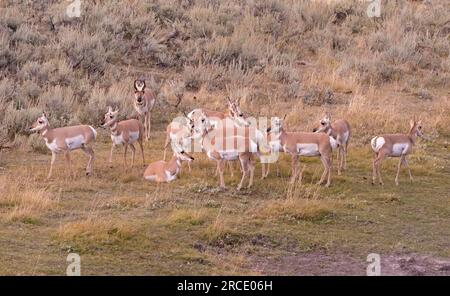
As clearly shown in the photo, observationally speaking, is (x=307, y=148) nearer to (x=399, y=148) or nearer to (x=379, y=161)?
(x=379, y=161)

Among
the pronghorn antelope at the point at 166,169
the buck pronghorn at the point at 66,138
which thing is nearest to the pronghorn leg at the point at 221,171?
the pronghorn antelope at the point at 166,169

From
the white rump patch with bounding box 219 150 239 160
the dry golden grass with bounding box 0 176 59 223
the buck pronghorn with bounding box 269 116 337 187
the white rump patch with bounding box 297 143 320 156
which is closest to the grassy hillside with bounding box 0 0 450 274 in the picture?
the dry golden grass with bounding box 0 176 59 223

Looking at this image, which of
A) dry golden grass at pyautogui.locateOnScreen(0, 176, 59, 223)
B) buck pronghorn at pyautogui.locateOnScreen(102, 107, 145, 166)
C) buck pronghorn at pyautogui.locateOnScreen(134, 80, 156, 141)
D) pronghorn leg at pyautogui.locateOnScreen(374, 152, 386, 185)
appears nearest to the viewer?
dry golden grass at pyautogui.locateOnScreen(0, 176, 59, 223)

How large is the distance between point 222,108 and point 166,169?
17.8 ft

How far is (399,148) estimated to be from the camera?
546 inches

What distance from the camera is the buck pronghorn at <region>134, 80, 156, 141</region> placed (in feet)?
53.9

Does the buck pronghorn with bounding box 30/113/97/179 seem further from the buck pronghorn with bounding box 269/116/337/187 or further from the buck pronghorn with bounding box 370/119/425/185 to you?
the buck pronghorn with bounding box 370/119/425/185

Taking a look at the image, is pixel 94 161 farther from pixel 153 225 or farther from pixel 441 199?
pixel 441 199

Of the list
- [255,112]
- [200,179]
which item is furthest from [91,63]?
[200,179]

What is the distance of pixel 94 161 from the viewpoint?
47.6 feet

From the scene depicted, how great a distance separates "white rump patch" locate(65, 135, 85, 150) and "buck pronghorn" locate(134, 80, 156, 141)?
9.91 feet

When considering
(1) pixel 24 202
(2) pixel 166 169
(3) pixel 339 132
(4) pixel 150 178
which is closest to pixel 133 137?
(4) pixel 150 178

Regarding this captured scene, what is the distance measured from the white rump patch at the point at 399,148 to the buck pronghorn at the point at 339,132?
1.02 metres

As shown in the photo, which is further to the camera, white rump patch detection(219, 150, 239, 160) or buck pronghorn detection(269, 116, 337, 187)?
buck pronghorn detection(269, 116, 337, 187)
